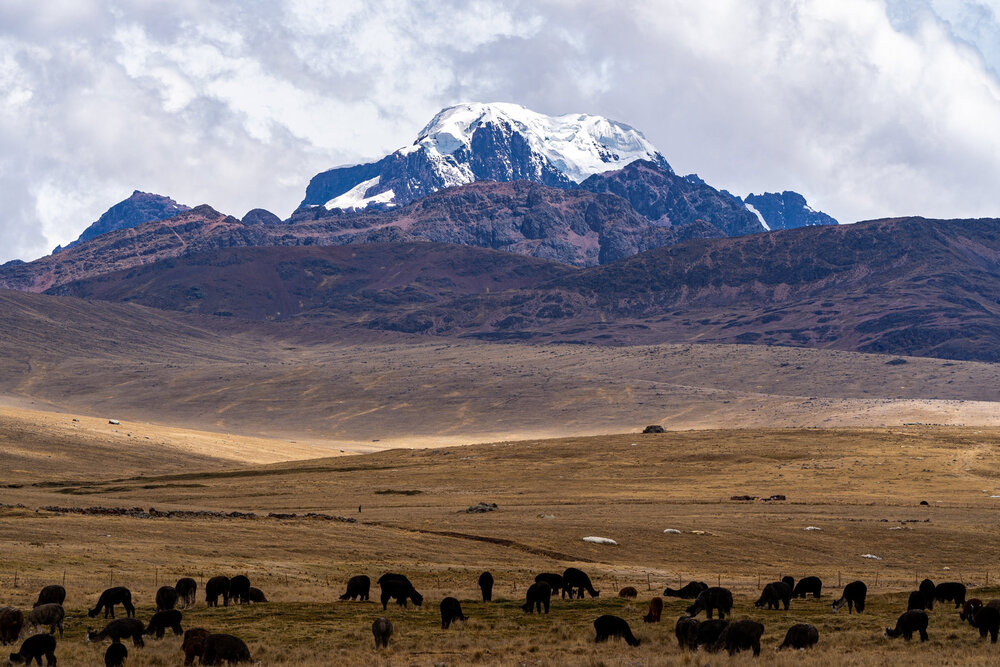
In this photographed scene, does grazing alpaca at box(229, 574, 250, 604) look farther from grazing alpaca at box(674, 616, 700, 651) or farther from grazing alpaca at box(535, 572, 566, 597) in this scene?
grazing alpaca at box(674, 616, 700, 651)

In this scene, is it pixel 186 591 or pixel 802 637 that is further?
pixel 186 591

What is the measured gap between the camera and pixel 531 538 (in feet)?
195

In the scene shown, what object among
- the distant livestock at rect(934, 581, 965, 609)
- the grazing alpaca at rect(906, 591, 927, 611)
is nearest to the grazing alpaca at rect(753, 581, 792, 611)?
the grazing alpaca at rect(906, 591, 927, 611)

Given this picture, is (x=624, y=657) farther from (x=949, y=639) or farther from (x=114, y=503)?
(x=114, y=503)

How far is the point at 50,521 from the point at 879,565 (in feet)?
139

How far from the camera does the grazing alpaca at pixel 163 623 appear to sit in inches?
1131

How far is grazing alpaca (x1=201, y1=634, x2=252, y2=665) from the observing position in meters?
25.1

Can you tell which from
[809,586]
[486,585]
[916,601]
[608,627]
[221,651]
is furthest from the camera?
[809,586]

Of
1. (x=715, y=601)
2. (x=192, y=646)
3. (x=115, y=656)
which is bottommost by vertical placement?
(x=115, y=656)

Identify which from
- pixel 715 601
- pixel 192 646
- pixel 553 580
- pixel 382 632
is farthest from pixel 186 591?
pixel 715 601

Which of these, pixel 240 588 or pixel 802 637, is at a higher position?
pixel 240 588

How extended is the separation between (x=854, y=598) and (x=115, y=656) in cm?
2182

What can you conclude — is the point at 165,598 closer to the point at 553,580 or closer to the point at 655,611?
the point at 553,580

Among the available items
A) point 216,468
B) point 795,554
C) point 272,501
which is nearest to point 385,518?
point 272,501
